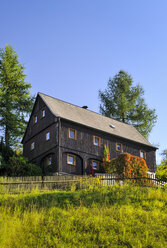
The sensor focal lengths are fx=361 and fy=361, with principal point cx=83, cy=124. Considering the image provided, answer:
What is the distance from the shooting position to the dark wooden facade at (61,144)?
108ft

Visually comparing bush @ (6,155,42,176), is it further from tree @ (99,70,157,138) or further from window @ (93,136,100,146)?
tree @ (99,70,157,138)

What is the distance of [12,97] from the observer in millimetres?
42375

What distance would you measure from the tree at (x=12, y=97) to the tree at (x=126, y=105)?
1336 cm

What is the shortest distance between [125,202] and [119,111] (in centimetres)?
3190

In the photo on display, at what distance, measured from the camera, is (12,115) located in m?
41.2

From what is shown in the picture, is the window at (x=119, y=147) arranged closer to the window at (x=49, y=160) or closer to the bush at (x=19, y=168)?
the window at (x=49, y=160)

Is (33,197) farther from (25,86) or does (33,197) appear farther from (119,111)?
(119,111)

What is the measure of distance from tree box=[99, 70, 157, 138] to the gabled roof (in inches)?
297

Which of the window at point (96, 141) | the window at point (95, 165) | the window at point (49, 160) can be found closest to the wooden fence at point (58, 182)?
the window at point (49, 160)

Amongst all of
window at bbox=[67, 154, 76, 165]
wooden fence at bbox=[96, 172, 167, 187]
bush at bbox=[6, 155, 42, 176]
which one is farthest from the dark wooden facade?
wooden fence at bbox=[96, 172, 167, 187]

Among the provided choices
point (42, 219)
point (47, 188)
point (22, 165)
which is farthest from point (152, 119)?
point (42, 219)

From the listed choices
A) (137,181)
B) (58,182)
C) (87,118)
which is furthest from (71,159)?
(137,181)

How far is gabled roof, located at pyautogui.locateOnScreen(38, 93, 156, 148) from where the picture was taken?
1400 inches

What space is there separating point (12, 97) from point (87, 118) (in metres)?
9.94
